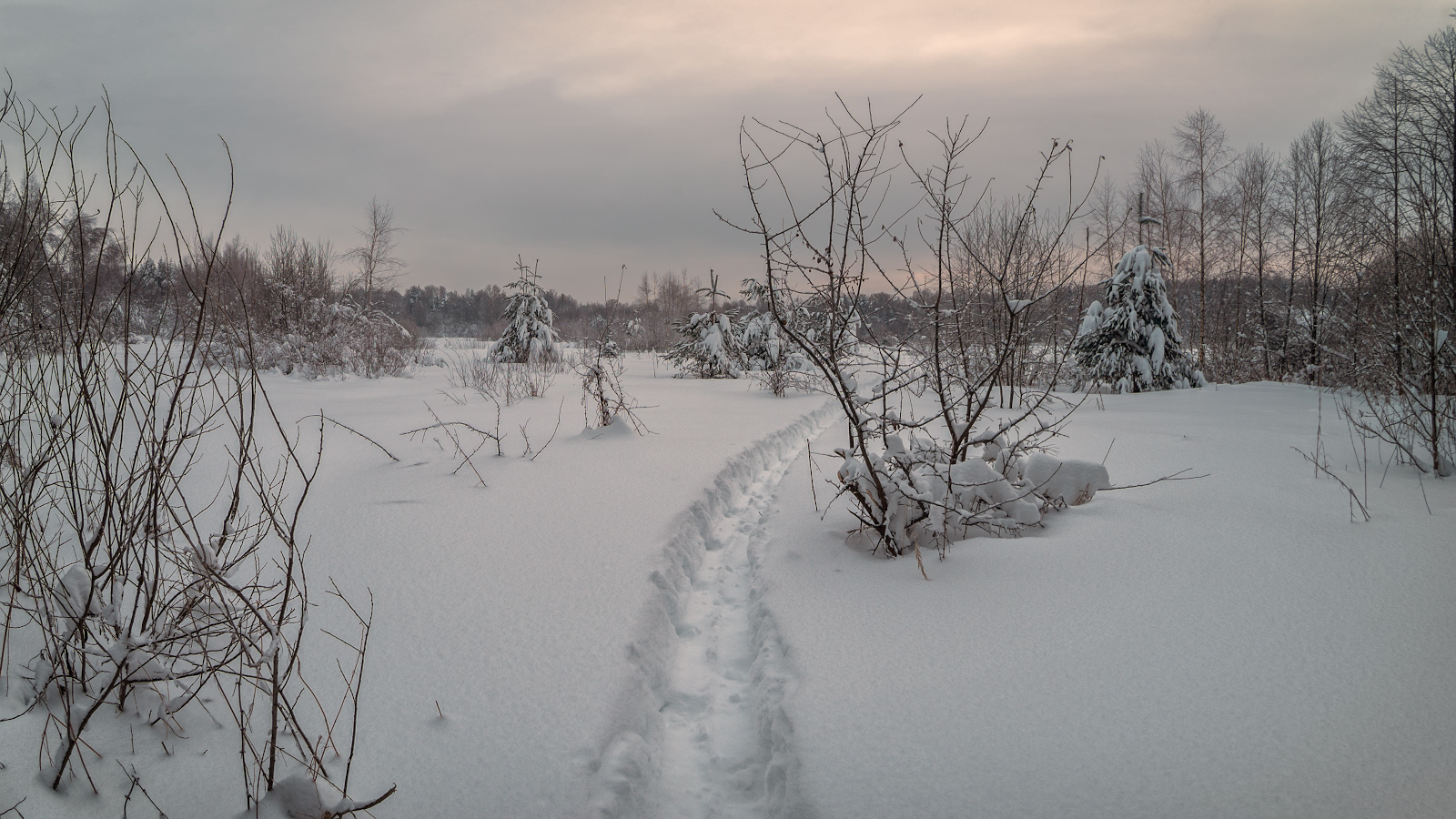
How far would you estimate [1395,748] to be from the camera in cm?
168

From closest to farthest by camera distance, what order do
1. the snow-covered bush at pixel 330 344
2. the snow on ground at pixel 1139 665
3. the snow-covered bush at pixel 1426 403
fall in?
1. the snow on ground at pixel 1139 665
2. the snow-covered bush at pixel 1426 403
3. the snow-covered bush at pixel 330 344

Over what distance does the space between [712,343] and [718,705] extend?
41.0 ft

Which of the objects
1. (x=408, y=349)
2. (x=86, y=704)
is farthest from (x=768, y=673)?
(x=408, y=349)

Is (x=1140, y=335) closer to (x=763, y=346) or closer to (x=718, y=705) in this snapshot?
(x=763, y=346)

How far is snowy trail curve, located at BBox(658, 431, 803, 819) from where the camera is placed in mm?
1867

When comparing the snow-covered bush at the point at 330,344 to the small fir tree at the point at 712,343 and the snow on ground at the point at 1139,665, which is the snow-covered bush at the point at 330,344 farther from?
the snow on ground at the point at 1139,665

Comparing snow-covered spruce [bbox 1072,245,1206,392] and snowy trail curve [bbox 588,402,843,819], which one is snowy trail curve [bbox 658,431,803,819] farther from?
snow-covered spruce [bbox 1072,245,1206,392]

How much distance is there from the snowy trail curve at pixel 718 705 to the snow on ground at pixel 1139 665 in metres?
0.17

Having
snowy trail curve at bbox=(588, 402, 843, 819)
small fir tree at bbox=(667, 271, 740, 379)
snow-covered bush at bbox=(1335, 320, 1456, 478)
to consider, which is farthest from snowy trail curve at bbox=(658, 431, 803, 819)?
small fir tree at bbox=(667, 271, 740, 379)

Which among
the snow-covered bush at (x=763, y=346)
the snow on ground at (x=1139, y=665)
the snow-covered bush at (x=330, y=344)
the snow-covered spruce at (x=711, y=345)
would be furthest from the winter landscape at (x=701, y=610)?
the snow-covered spruce at (x=711, y=345)

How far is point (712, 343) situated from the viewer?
47.6 ft

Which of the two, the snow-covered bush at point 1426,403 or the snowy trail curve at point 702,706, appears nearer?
the snowy trail curve at point 702,706

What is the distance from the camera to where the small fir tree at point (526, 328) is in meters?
15.9

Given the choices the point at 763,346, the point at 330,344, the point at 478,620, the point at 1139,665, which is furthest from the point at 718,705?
the point at 330,344
